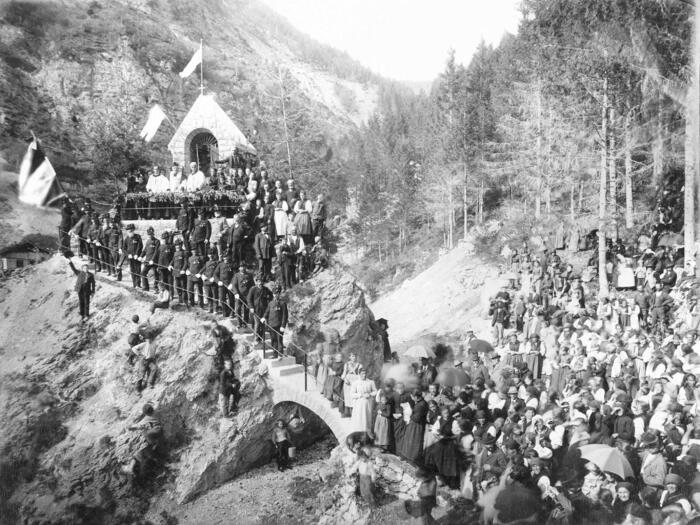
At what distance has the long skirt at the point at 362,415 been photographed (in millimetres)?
9508

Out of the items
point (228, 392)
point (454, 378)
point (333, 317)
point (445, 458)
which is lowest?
point (445, 458)

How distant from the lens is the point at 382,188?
43.0 meters

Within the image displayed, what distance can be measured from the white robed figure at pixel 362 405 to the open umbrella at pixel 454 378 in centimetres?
217

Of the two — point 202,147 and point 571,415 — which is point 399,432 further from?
point 202,147

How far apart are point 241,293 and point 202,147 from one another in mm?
15169

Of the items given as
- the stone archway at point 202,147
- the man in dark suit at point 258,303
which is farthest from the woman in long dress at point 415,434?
the stone archway at point 202,147

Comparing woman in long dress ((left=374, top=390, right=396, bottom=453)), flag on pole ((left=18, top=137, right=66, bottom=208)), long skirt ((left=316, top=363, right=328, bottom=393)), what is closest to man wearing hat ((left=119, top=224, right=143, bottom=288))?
flag on pole ((left=18, top=137, right=66, bottom=208))

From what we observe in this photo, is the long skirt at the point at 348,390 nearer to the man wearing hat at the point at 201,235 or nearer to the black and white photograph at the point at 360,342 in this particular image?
the black and white photograph at the point at 360,342

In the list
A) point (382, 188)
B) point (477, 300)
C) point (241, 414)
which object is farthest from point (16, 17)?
point (241, 414)

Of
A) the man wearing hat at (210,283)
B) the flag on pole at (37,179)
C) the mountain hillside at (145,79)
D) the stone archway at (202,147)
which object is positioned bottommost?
the man wearing hat at (210,283)

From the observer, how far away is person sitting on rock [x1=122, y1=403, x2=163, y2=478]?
1005cm

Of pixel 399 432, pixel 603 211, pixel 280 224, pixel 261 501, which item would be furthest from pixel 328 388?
pixel 603 211

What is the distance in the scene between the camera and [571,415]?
8.95 meters

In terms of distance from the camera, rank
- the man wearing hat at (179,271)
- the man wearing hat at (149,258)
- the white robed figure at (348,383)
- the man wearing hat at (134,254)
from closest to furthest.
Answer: the white robed figure at (348,383), the man wearing hat at (179,271), the man wearing hat at (149,258), the man wearing hat at (134,254)
